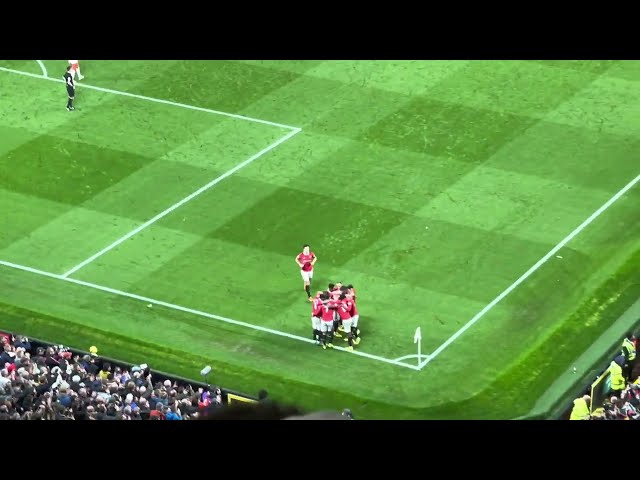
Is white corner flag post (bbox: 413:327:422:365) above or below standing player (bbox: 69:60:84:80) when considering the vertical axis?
below

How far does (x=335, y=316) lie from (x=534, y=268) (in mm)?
6101

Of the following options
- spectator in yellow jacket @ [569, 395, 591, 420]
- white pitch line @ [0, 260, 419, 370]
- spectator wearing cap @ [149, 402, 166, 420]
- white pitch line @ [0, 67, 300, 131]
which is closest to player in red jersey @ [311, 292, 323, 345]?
white pitch line @ [0, 260, 419, 370]

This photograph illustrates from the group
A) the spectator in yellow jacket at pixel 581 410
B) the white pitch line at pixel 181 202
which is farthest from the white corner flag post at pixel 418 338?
the white pitch line at pixel 181 202

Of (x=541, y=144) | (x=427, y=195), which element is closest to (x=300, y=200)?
(x=427, y=195)

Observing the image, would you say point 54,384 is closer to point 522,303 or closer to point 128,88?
point 522,303

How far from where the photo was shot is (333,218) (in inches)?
1944

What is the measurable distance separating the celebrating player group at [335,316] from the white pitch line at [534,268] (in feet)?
6.11

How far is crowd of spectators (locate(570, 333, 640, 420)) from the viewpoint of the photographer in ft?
126

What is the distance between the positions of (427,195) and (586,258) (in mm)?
5219

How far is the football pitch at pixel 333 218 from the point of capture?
43.4 m

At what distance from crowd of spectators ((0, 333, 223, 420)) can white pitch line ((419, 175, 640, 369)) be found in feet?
18.6

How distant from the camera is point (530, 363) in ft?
141

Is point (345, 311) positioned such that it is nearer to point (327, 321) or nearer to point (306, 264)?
point (327, 321)

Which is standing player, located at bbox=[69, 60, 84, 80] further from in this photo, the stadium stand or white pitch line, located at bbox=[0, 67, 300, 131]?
the stadium stand
